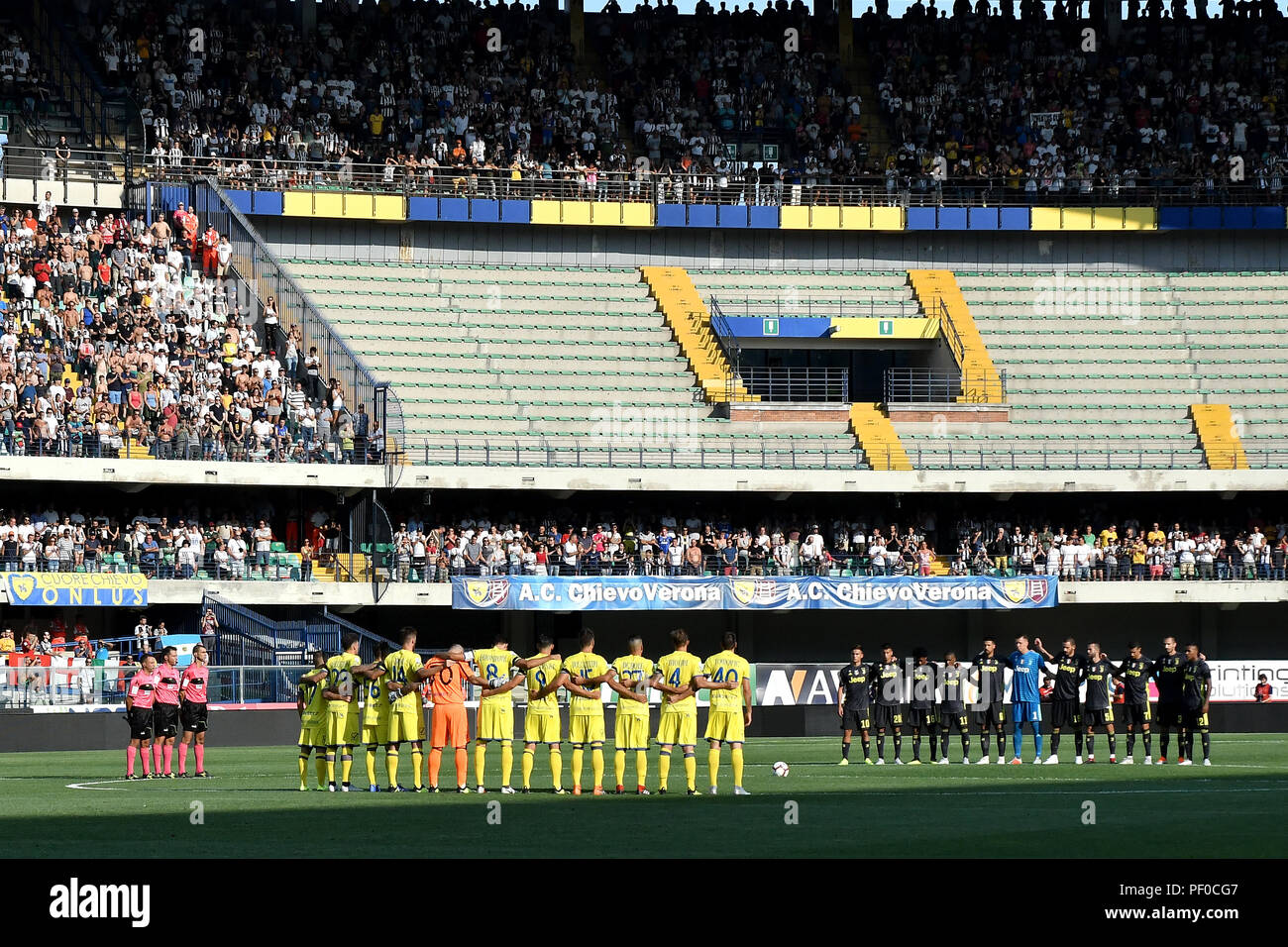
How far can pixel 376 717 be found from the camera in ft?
79.4

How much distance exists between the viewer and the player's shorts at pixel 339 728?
23938mm

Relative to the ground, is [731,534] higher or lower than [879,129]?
lower

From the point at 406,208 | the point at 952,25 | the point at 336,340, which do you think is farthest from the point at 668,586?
the point at 952,25

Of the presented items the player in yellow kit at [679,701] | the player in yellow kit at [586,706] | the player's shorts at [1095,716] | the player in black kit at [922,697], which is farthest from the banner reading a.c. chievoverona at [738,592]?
the player in yellow kit at [679,701]

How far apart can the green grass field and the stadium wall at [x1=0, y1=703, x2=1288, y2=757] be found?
7.34 metres

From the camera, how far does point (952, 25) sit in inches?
2470

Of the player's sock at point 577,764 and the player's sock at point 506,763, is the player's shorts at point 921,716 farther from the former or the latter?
the player's sock at point 506,763

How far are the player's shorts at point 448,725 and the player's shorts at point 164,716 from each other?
4.62 m

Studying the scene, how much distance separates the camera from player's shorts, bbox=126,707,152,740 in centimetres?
2666

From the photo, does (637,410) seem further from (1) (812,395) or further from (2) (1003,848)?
(2) (1003,848)

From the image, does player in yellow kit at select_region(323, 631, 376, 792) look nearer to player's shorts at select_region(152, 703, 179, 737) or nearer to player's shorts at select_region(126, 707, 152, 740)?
player's shorts at select_region(152, 703, 179, 737)

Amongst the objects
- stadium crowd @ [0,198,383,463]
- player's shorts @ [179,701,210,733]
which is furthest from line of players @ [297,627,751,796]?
stadium crowd @ [0,198,383,463]
